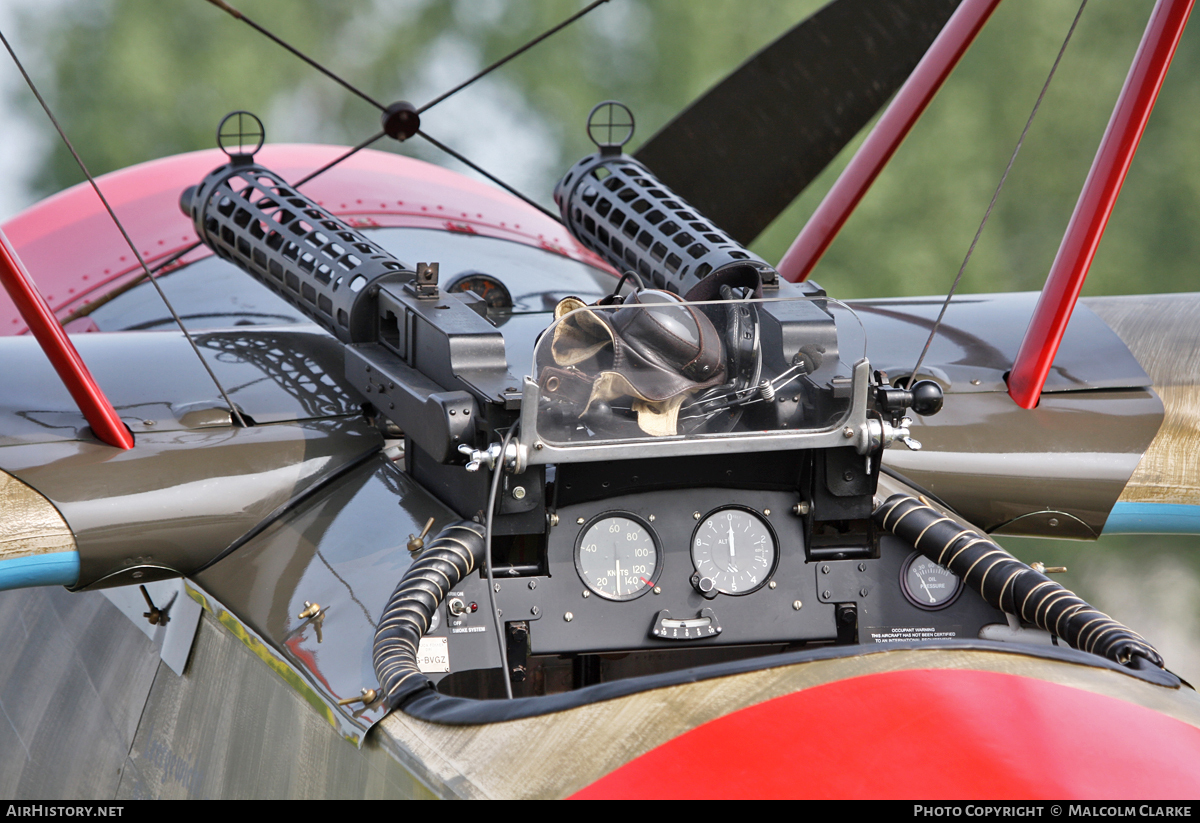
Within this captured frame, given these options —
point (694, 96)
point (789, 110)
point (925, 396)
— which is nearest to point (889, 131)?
point (789, 110)

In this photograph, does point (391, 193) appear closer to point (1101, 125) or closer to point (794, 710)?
point (794, 710)

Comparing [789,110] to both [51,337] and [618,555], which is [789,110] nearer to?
[618,555]

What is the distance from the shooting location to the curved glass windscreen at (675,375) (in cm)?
287

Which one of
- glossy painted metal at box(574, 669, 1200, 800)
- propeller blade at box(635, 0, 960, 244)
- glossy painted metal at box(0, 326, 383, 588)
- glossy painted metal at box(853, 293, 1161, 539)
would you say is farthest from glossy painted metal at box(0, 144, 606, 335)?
glossy painted metal at box(574, 669, 1200, 800)

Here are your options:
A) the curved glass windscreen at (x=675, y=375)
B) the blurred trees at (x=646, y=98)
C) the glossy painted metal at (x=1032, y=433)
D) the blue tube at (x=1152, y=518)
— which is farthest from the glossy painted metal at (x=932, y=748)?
the blurred trees at (x=646, y=98)

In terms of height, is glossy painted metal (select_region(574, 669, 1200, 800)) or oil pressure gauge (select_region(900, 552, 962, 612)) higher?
oil pressure gauge (select_region(900, 552, 962, 612))

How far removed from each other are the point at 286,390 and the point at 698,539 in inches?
59.5

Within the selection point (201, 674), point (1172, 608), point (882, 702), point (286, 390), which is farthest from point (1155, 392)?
point (1172, 608)

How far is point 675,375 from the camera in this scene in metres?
2.92

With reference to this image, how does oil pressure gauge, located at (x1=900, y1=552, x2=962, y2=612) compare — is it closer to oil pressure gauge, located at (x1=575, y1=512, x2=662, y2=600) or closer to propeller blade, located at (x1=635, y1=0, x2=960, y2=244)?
oil pressure gauge, located at (x1=575, y1=512, x2=662, y2=600)

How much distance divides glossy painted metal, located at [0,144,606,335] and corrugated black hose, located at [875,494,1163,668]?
10.8 feet

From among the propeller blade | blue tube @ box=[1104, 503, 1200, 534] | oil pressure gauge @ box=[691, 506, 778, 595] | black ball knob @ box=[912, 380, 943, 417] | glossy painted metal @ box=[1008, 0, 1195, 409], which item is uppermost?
the propeller blade

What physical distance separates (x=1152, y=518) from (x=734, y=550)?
188cm

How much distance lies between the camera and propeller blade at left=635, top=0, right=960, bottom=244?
19.0 ft
